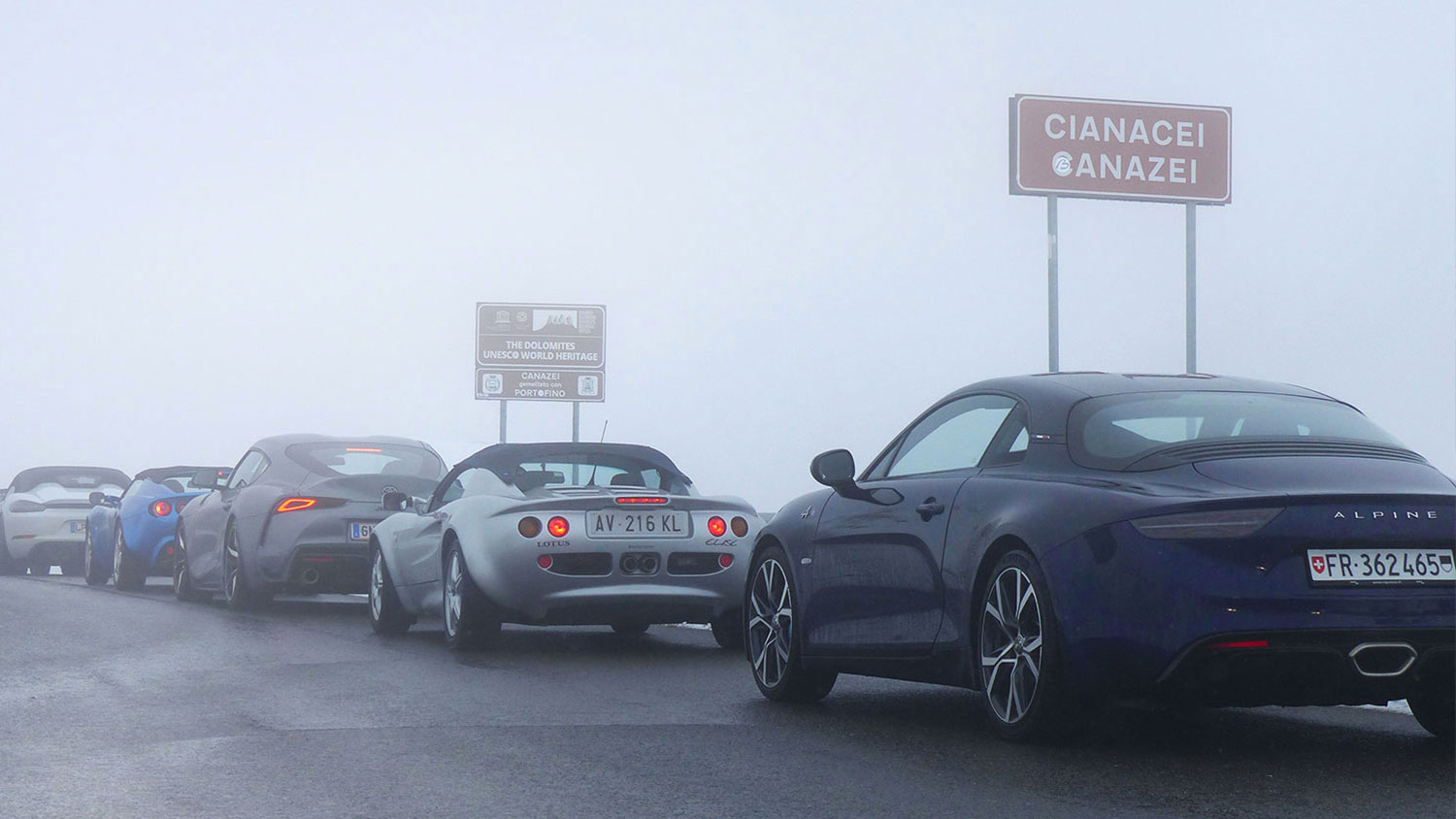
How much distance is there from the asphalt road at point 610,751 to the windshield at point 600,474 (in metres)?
1.66

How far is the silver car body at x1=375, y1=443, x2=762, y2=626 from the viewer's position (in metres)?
10.4

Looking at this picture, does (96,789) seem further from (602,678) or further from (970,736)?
(602,678)

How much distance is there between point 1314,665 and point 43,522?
22.8 m

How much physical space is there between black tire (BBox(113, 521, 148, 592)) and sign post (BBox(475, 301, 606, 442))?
955 inches

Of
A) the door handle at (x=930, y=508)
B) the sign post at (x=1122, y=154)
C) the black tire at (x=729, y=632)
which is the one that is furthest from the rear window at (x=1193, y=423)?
the sign post at (x=1122, y=154)

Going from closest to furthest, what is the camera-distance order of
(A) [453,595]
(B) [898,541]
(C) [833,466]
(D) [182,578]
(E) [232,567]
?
1. (B) [898,541]
2. (C) [833,466]
3. (A) [453,595]
4. (E) [232,567]
5. (D) [182,578]

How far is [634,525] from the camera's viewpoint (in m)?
10.5

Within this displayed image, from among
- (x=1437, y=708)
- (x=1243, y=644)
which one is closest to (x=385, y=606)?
(x=1437, y=708)

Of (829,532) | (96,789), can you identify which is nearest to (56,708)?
(96,789)

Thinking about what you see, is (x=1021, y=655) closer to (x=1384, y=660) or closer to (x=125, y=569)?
(x=1384, y=660)

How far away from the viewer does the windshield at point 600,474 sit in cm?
1129

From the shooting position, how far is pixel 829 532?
7625 millimetres

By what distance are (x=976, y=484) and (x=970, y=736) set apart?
919mm

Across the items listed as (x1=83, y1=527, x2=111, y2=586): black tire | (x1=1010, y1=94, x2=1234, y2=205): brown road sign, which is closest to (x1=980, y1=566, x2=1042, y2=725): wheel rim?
(x1=83, y1=527, x2=111, y2=586): black tire
